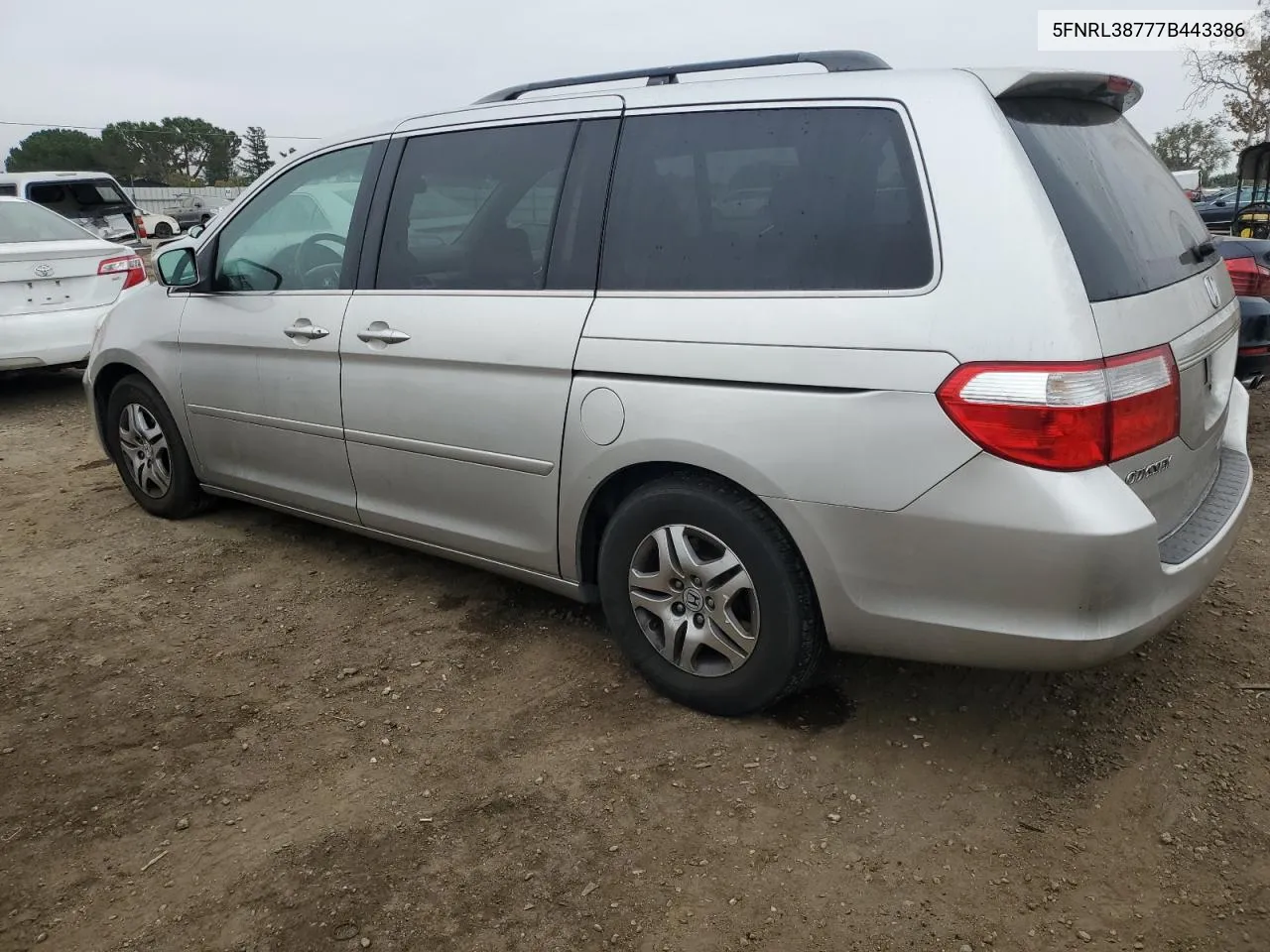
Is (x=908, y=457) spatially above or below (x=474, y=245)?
below

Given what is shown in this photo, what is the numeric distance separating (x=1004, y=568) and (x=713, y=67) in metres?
1.75

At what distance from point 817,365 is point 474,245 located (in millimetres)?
1363

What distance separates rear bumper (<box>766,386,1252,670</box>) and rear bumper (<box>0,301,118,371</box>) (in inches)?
248

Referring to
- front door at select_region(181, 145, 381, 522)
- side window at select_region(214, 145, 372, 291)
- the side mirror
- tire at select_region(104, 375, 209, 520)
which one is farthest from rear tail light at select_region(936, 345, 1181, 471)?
tire at select_region(104, 375, 209, 520)

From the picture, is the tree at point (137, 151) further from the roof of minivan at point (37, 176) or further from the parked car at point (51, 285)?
the parked car at point (51, 285)

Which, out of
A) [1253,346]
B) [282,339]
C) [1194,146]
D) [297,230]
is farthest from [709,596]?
[1194,146]

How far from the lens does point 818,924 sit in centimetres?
216

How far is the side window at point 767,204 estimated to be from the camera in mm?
2451

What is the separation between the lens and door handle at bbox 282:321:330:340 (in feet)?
11.9

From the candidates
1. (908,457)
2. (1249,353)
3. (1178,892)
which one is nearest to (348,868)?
(908,457)

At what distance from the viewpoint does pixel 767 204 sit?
2.65 metres

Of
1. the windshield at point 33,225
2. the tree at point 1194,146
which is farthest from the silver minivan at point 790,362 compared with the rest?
the tree at point 1194,146

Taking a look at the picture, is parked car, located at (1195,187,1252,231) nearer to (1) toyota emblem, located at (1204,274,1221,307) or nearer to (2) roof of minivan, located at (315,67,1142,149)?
(1) toyota emblem, located at (1204,274,1221,307)

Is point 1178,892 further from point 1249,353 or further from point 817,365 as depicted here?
point 1249,353
